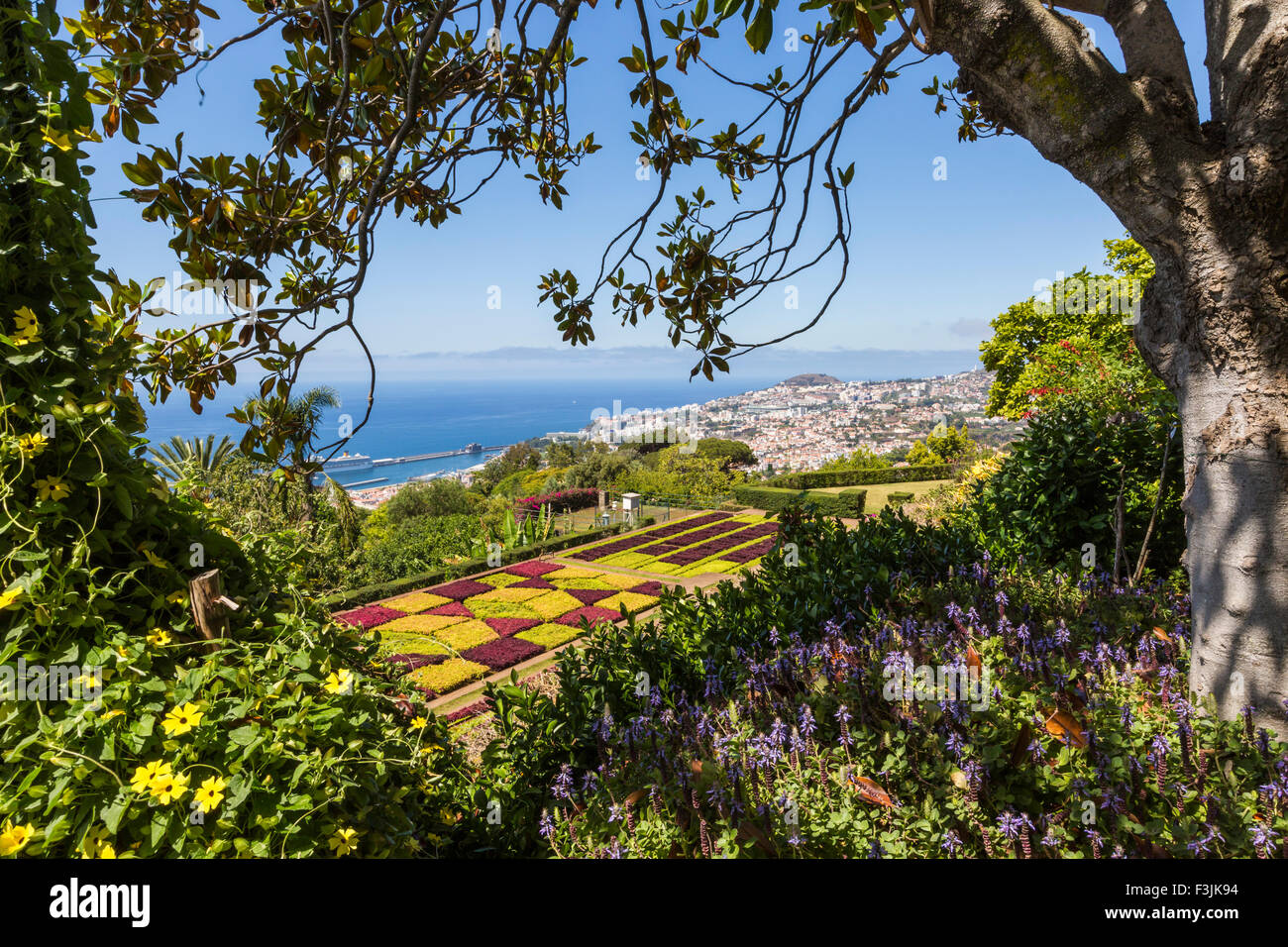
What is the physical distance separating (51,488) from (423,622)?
1184cm

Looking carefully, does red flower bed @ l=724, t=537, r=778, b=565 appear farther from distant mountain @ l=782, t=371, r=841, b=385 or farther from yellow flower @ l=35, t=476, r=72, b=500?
distant mountain @ l=782, t=371, r=841, b=385

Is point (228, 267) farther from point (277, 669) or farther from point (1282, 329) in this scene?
point (1282, 329)

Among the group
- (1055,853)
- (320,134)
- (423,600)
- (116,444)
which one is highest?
(320,134)

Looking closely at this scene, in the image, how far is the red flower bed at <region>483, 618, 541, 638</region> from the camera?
11734 mm

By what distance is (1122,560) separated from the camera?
4.01 m

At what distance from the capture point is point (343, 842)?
1186 mm

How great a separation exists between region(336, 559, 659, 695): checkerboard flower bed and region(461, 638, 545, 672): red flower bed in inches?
0.7

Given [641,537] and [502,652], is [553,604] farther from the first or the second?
[641,537]

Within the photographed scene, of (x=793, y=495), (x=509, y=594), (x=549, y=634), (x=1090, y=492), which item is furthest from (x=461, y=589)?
(x=793, y=495)

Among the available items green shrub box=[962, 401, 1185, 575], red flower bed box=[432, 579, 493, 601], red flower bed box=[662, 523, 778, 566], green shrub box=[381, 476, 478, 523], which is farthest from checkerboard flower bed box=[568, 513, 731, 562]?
green shrub box=[962, 401, 1185, 575]

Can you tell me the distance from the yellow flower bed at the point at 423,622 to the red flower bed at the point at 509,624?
0.73m

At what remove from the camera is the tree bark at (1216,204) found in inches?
75.7
